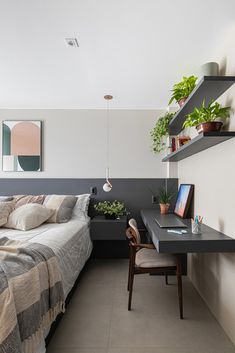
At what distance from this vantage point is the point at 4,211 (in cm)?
275

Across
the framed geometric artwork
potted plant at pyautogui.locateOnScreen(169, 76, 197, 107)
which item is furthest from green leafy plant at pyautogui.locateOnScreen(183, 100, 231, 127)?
the framed geometric artwork

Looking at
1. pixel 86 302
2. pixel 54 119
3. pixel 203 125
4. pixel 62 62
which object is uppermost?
pixel 62 62

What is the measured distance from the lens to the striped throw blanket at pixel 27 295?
110 cm

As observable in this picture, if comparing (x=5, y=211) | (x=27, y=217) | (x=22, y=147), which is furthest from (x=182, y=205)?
(x=22, y=147)

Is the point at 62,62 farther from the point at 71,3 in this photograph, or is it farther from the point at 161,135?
the point at 161,135

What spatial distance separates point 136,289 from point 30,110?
2.95 metres

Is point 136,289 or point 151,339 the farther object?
point 136,289

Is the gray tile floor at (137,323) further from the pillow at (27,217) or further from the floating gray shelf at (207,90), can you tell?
the floating gray shelf at (207,90)

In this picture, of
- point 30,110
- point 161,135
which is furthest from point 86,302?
point 30,110

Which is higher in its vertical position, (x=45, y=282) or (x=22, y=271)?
(x=22, y=271)

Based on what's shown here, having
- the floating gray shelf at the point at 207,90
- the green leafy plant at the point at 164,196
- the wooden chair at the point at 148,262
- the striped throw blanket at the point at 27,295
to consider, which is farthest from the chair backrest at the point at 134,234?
the floating gray shelf at the point at 207,90

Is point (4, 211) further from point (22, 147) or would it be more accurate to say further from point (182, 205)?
point (182, 205)

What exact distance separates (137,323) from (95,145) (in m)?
2.43

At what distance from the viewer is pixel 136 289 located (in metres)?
2.64
